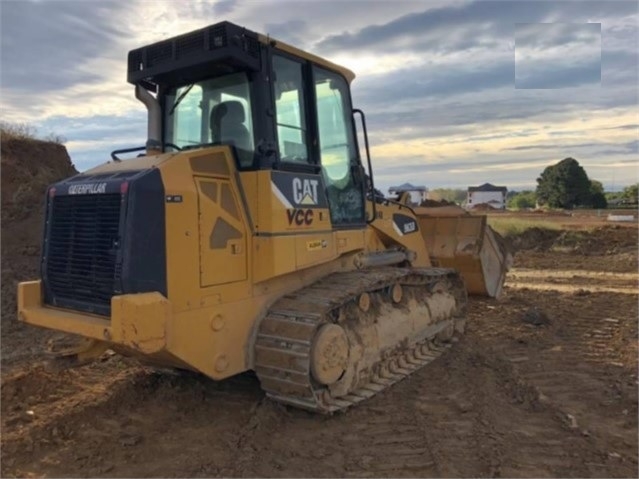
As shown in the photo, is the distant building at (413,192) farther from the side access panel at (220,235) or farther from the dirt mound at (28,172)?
the dirt mound at (28,172)

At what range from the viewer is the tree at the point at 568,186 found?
48062mm

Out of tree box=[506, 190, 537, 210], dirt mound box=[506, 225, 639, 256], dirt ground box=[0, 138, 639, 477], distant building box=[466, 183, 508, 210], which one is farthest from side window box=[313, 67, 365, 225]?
distant building box=[466, 183, 508, 210]

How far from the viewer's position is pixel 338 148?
19.1 ft

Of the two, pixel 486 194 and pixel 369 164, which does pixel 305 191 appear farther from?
pixel 486 194

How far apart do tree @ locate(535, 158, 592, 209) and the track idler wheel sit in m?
47.4

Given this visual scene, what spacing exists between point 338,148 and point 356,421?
2.66 m

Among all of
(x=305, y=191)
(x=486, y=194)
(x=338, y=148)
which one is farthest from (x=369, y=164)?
(x=486, y=194)

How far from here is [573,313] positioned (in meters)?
8.89

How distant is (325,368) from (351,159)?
7.48ft

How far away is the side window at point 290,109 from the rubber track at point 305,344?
124cm

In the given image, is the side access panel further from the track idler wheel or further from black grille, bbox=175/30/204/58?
black grille, bbox=175/30/204/58

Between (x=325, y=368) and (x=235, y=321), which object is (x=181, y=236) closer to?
(x=235, y=321)

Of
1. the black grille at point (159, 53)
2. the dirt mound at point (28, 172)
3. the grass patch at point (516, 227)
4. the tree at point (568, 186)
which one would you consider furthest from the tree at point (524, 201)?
the black grille at point (159, 53)

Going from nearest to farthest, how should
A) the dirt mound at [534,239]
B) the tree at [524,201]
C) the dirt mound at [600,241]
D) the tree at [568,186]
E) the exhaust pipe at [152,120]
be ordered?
the exhaust pipe at [152,120]
the dirt mound at [600,241]
the dirt mound at [534,239]
the tree at [568,186]
the tree at [524,201]
